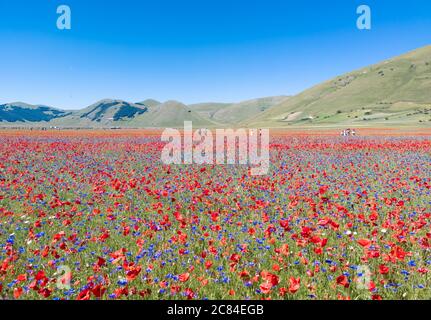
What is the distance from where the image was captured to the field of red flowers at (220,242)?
3.94 meters

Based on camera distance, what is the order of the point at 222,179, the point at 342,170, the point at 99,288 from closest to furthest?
the point at 99,288
the point at 222,179
the point at 342,170

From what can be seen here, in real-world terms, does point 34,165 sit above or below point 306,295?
above

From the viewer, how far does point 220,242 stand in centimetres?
508

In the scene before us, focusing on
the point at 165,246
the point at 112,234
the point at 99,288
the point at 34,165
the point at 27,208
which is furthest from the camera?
the point at 34,165

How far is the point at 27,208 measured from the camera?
7504mm

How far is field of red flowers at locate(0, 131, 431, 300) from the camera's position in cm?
394
